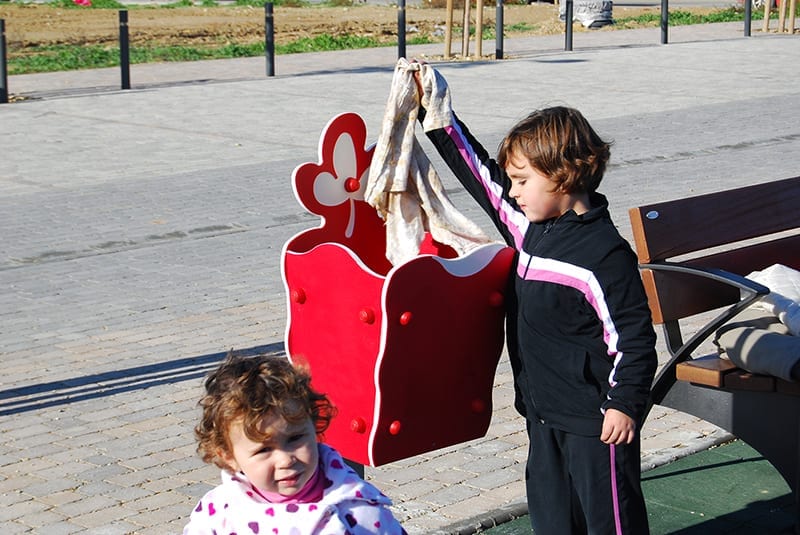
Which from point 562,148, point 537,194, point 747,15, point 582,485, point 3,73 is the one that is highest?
point 747,15

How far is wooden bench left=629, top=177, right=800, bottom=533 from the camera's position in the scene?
3.90 m

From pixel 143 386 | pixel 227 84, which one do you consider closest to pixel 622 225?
pixel 143 386

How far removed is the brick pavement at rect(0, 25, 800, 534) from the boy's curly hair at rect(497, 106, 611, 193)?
1484mm

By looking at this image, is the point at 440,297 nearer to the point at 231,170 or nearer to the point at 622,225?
the point at 622,225

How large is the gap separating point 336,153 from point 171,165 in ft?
26.2

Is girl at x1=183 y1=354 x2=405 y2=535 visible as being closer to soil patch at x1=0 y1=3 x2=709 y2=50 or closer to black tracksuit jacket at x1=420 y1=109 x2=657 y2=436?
black tracksuit jacket at x1=420 y1=109 x2=657 y2=436

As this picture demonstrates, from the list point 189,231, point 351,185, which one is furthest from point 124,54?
point 351,185

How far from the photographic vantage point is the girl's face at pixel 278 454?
2.30 meters

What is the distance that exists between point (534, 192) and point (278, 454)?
1.23m

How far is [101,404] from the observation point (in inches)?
221

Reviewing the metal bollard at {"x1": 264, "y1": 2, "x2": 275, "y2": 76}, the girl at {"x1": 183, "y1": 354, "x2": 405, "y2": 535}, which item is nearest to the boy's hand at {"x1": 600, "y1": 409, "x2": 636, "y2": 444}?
the girl at {"x1": 183, "y1": 354, "x2": 405, "y2": 535}

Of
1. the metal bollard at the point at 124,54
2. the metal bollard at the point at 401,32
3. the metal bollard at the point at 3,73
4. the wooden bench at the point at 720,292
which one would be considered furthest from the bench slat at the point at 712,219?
the metal bollard at the point at 401,32

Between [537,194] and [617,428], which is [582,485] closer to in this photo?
[617,428]

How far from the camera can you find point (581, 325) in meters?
3.22
